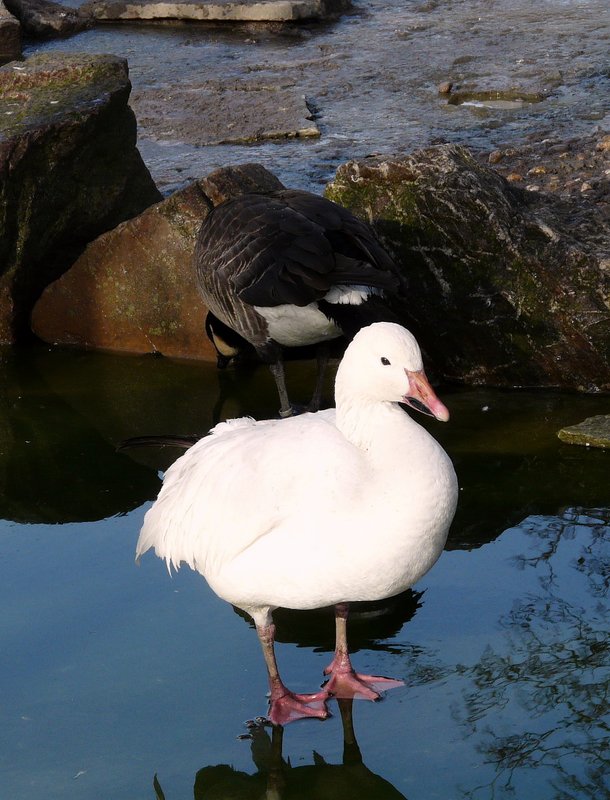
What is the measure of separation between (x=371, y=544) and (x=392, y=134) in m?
7.20

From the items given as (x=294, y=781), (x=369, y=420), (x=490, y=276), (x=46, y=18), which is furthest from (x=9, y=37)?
(x=294, y=781)

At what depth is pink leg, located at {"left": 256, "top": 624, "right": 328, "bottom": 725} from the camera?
3.74 m

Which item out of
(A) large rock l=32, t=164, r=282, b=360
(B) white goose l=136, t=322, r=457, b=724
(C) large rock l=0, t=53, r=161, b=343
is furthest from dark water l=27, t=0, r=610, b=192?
(B) white goose l=136, t=322, r=457, b=724

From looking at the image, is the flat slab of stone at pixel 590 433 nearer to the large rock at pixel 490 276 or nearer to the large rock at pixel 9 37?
the large rock at pixel 490 276

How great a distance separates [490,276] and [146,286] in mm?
2149

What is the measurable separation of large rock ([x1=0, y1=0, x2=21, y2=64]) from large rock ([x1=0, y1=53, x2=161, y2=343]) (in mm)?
5884

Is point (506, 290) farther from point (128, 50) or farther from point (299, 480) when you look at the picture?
point (128, 50)

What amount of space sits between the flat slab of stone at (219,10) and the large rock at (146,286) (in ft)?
24.9

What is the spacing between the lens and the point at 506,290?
240 inches

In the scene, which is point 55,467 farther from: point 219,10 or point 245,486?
point 219,10

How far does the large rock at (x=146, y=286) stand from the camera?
22.2 feet

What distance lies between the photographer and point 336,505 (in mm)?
3398

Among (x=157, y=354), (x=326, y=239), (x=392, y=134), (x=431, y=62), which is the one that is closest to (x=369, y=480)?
(x=326, y=239)

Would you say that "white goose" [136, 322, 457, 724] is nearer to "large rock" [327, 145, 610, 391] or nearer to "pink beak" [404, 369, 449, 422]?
"pink beak" [404, 369, 449, 422]
